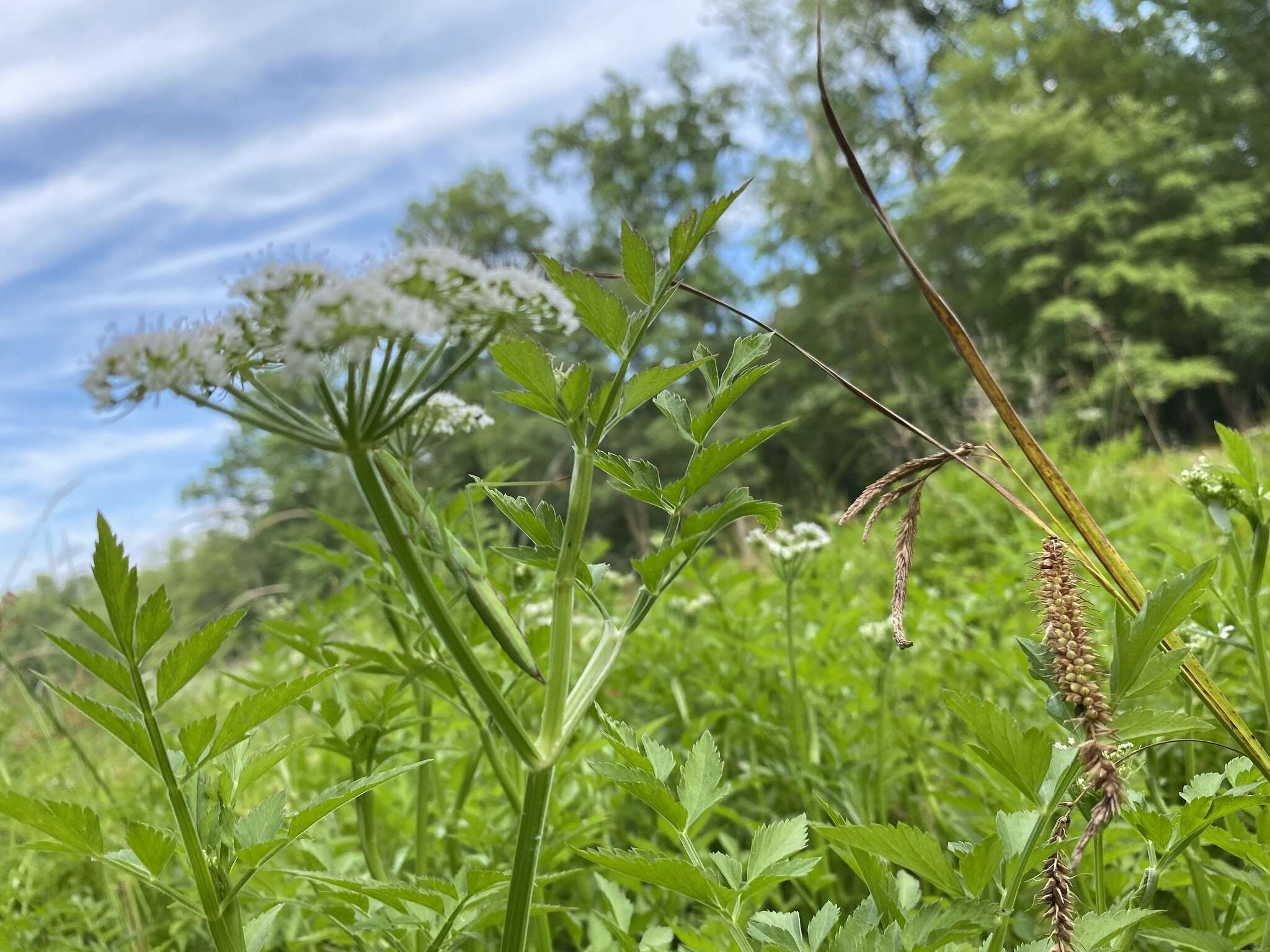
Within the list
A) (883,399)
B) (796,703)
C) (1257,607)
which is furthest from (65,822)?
(883,399)

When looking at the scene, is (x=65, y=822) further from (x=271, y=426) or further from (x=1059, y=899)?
(x=1059, y=899)

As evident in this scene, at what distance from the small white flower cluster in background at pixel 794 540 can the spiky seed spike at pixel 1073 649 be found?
1.38 meters

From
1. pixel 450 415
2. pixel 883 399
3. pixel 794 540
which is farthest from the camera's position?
pixel 883 399

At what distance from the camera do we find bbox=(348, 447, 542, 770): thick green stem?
58 centimetres

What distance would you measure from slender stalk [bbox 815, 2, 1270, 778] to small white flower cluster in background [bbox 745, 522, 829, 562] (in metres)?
1.14

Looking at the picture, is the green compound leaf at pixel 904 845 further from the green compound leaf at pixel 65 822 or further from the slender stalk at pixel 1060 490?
the green compound leaf at pixel 65 822

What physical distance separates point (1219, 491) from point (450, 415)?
993 mm

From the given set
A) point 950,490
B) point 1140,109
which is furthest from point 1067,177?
point 950,490

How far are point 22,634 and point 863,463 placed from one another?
20.9 meters

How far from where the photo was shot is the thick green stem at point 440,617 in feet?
1.89

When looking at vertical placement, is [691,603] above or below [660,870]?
below

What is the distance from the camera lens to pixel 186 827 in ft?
2.03

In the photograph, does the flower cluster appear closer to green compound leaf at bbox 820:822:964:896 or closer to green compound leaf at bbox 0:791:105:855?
green compound leaf at bbox 820:822:964:896

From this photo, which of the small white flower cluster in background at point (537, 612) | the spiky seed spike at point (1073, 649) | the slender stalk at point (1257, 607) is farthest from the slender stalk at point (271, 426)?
the small white flower cluster in background at point (537, 612)
